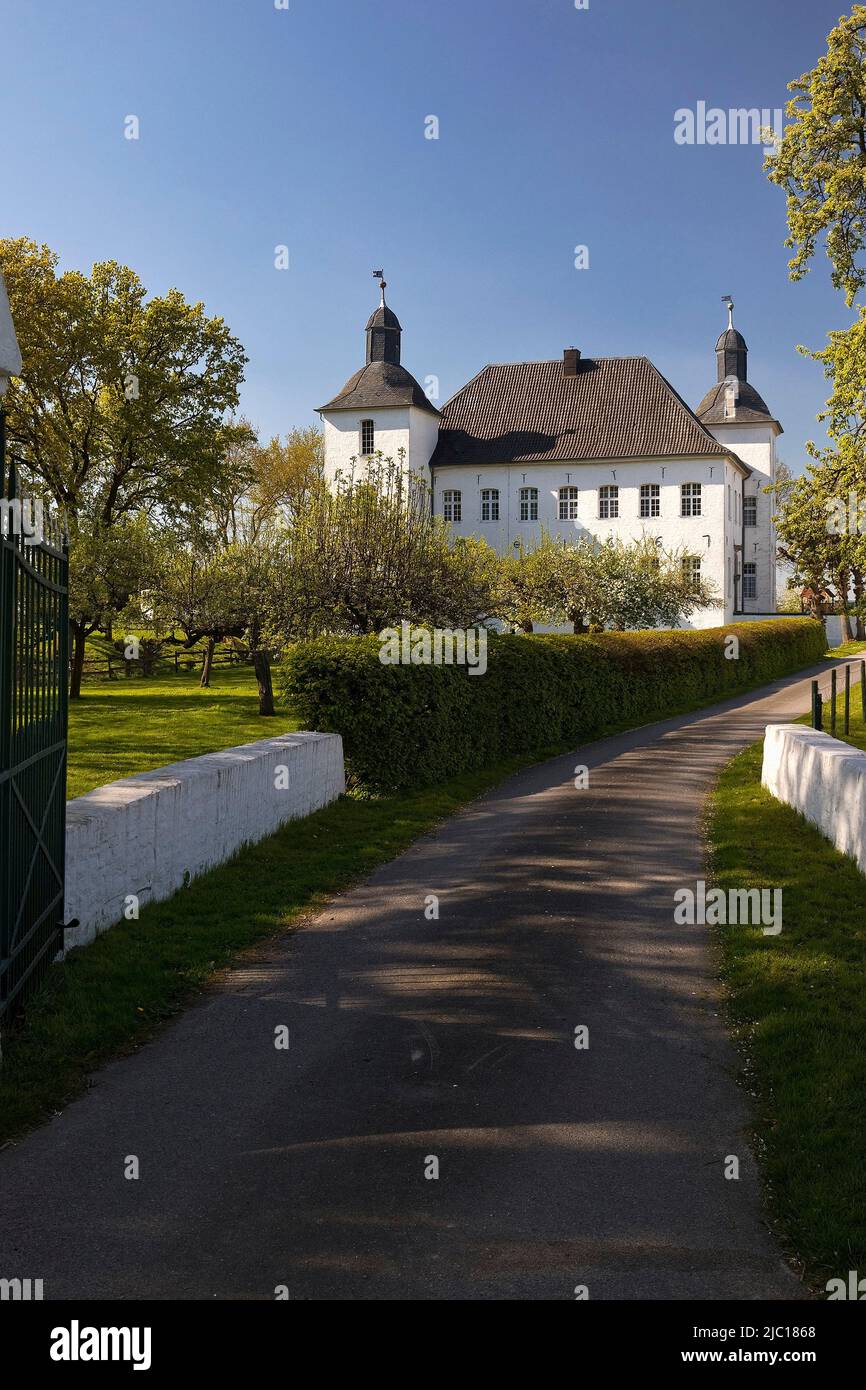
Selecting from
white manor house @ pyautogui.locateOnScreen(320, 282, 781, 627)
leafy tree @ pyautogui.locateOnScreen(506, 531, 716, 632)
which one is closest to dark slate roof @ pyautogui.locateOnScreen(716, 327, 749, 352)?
white manor house @ pyautogui.locateOnScreen(320, 282, 781, 627)

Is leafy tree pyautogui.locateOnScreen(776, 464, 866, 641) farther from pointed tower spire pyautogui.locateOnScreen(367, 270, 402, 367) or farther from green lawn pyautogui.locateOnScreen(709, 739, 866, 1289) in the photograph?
pointed tower spire pyautogui.locateOnScreen(367, 270, 402, 367)

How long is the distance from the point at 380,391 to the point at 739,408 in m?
23.3

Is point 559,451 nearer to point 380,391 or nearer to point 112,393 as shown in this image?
point 380,391

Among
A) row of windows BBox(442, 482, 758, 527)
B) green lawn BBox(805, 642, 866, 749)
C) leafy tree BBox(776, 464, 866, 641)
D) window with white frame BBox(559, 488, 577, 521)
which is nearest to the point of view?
green lawn BBox(805, 642, 866, 749)

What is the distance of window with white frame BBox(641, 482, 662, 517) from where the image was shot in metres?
59.8

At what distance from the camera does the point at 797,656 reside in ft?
154

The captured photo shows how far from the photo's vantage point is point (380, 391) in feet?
201

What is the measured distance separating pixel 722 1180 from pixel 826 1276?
785 millimetres

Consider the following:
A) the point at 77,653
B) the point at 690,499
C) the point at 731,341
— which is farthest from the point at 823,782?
the point at 731,341

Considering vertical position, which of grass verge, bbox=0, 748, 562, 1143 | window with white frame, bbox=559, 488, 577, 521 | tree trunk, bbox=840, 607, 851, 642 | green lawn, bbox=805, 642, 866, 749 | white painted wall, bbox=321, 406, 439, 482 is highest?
white painted wall, bbox=321, 406, 439, 482

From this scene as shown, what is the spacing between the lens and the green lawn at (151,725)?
1839 cm
